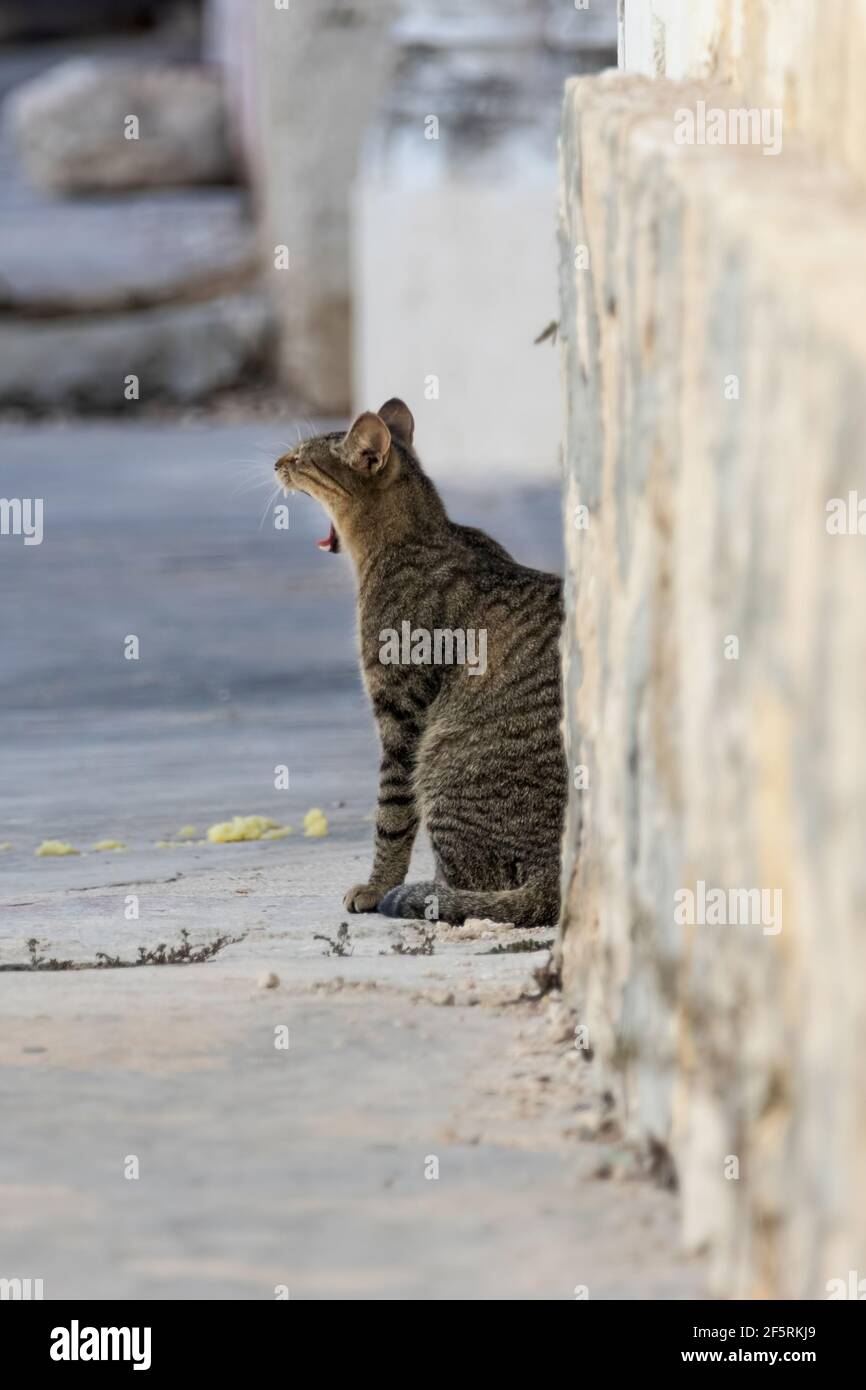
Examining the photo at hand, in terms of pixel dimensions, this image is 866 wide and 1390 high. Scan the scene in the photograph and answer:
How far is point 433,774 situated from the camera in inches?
193

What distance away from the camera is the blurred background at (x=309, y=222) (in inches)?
443

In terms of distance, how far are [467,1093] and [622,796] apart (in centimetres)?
51

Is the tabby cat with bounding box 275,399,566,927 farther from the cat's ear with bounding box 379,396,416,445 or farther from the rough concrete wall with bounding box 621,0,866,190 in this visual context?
the rough concrete wall with bounding box 621,0,866,190

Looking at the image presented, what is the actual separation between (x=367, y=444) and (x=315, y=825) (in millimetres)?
1090

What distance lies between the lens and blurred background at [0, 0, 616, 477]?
1125 centimetres

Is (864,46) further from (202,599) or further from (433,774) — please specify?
(202,599)

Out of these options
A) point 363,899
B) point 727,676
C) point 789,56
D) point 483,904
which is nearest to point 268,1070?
point 727,676

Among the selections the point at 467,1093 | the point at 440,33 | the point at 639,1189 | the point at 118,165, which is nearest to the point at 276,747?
the point at 467,1093

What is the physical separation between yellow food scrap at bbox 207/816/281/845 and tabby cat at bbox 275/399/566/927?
782 mm

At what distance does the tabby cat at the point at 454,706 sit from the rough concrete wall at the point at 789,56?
1.20m

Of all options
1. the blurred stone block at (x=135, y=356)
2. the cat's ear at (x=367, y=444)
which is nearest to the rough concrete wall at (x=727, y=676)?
the cat's ear at (x=367, y=444)

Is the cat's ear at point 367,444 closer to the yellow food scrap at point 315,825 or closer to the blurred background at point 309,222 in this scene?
the yellow food scrap at point 315,825

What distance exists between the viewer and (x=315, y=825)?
5773mm

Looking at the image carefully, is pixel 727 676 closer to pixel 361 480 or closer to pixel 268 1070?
pixel 268 1070
